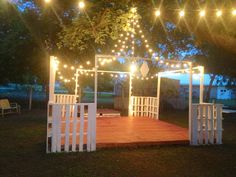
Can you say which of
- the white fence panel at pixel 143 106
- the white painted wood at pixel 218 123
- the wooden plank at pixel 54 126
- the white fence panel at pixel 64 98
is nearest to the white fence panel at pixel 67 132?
the wooden plank at pixel 54 126

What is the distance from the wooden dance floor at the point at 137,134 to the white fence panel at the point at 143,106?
2170 millimetres

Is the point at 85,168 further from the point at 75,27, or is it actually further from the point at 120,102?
the point at 120,102

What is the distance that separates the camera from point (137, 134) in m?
7.87

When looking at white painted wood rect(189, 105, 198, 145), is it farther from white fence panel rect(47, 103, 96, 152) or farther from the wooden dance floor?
white fence panel rect(47, 103, 96, 152)

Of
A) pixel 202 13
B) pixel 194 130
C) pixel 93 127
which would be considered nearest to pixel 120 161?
pixel 93 127

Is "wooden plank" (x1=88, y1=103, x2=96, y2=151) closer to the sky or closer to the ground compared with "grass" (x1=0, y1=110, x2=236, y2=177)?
closer to the sky

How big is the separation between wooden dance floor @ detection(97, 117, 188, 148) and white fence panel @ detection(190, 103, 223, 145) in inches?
14.0

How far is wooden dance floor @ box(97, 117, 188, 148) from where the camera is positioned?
6895mm

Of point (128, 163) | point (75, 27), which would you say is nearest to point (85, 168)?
point (128, 163)

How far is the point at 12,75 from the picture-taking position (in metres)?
18.3

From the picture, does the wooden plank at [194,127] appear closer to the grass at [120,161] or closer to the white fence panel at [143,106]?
the grass at [120,161]

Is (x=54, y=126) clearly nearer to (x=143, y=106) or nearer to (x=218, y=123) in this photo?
(x=218, y=123)

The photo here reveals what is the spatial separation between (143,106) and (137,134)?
14.7 feet

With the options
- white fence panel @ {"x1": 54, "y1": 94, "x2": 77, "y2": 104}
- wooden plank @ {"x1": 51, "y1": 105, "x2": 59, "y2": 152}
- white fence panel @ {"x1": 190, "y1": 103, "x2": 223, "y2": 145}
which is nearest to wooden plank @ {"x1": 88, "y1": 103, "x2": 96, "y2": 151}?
wooden plank @ {"x1": 51, "y1": 105, "x2": 59, "y2": 152}
